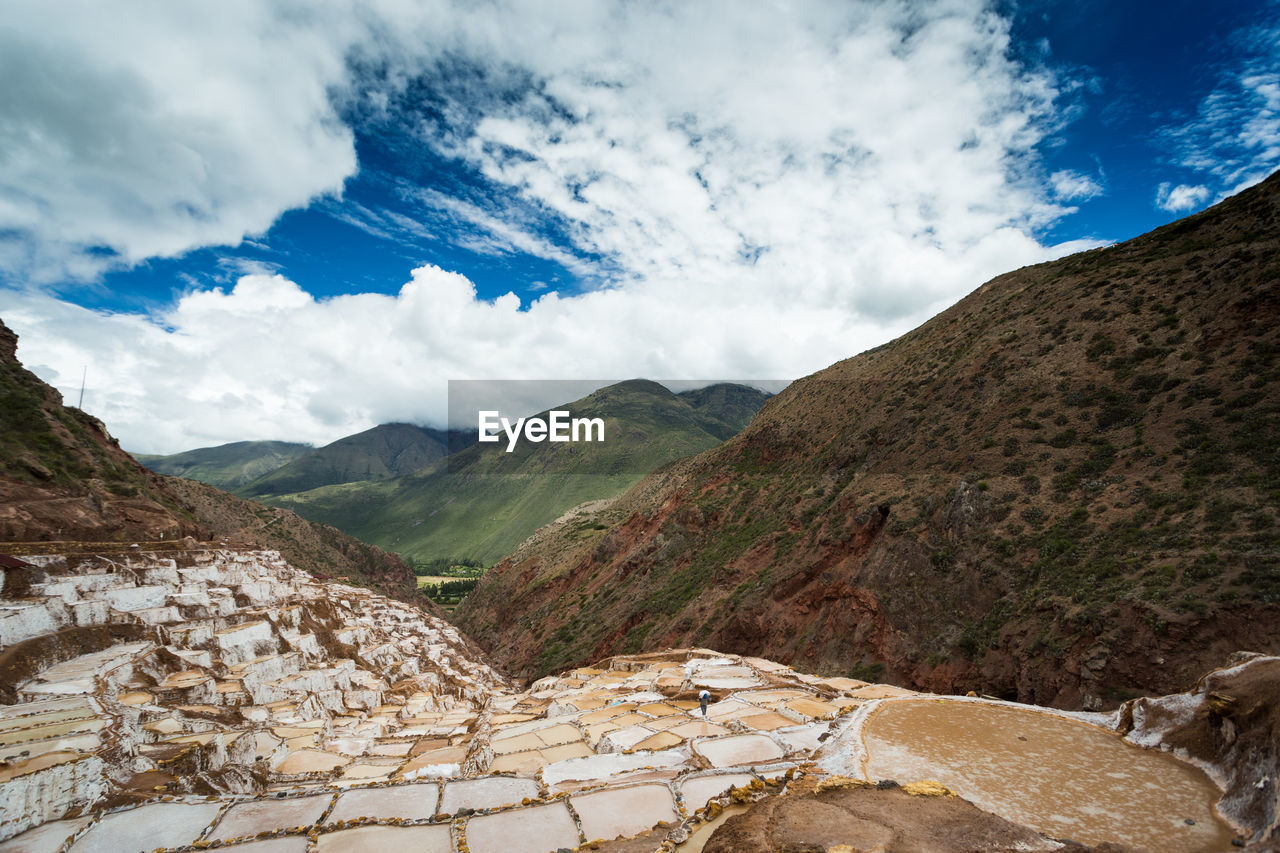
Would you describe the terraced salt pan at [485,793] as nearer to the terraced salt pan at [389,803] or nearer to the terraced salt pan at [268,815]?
the terraced salt pan at [389,803]

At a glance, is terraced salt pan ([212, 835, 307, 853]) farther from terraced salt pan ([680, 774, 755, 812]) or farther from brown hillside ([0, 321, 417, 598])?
brown hillside ([0, 321, 417, 598])

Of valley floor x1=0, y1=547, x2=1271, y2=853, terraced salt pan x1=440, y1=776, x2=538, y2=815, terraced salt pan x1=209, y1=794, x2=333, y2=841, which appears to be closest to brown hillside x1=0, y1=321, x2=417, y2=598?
valley floor x1=0, y1=547, x2=1271, y2=853

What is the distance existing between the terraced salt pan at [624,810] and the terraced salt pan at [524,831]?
33cm

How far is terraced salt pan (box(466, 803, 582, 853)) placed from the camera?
9352 millimetres

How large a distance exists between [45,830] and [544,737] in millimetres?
10452

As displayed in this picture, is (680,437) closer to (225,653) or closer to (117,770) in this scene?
(225,653)

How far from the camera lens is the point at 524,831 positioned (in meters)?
9.79

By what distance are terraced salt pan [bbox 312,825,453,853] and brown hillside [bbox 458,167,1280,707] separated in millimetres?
20319

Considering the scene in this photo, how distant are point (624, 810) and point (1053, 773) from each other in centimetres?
877

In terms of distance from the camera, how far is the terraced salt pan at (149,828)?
379 inches

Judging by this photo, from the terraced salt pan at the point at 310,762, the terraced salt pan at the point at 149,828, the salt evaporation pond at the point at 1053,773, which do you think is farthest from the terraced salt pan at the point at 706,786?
the terraced salt pan at the point at 310,762

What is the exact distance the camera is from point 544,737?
53.1 ft

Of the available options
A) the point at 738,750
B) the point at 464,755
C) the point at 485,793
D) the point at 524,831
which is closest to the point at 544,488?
the point at 464,755

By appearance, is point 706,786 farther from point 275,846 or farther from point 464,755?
point 464,755
